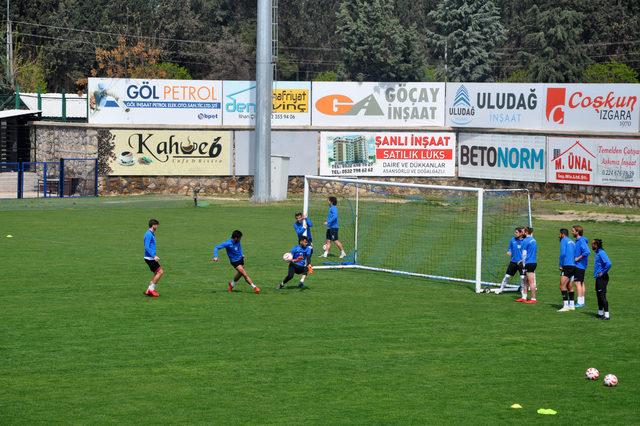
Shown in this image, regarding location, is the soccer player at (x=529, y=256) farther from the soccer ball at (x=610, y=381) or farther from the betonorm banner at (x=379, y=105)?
the betonorm banner at (x=379, y=105)

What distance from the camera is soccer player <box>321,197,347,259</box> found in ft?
111

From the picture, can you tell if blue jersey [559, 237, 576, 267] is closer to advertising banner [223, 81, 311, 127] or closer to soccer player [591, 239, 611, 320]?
soccer player [591, 239, 611, 320]

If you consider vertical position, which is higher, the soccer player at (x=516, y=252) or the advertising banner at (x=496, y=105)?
the advertising banner at (x=496, y=105)

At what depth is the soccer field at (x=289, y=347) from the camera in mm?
16953

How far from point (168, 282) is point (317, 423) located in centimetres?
1344

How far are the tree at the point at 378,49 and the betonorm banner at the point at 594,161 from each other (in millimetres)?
51010

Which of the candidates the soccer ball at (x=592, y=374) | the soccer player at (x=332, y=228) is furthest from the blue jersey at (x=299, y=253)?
the soccer ball at (x=592, y=374)

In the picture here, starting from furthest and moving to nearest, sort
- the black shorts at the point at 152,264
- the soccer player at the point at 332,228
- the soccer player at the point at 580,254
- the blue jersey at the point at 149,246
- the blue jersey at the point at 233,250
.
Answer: the soccer player at the point at 332,228 → the blue jersey at the point at 233,250 → the black shorts at the point at 152,264 → the blue jersey at the point at 149,246 → the soccer player at the point at 580,254

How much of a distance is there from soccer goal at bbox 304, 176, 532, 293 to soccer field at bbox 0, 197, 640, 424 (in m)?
1.13

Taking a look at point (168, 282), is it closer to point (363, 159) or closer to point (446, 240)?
point (446, 240)

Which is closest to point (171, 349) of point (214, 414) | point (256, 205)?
point (214, 414)

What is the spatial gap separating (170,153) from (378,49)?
51.0 metres

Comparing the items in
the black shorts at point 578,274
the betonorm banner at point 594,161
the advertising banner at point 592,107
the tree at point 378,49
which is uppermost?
the tree at point 378,49

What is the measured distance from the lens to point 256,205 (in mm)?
50781
